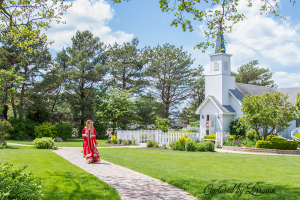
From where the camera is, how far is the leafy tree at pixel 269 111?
17500 mm

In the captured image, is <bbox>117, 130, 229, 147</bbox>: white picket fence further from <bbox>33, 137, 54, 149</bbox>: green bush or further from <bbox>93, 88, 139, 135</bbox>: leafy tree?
<bbox>33, 137, 54, 149</bbox>: green bush

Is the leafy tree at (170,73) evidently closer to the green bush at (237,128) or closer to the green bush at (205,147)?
the green bush at (237,128)

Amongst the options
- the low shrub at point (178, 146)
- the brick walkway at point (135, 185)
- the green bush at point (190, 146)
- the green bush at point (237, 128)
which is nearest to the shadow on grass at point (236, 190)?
the brick walkway at point (135, 185)

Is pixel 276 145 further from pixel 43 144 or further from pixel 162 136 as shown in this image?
pixel 43 144

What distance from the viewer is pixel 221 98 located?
1008 inches

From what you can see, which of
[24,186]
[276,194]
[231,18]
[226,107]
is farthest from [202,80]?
[24,186]

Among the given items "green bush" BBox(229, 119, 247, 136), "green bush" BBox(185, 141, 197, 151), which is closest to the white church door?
"green bush" BBox(229, 119, 247, 136)

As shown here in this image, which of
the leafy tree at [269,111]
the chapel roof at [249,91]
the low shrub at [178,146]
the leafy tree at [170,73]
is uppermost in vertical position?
the leafy tree at [170,73]

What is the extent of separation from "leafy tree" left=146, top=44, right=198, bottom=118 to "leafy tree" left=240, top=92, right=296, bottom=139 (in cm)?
1896

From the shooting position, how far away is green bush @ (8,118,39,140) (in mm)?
24328

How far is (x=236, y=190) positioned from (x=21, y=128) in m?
23.7

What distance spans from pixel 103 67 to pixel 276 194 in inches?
1212

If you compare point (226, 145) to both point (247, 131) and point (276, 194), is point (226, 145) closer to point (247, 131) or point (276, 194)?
point (247, 131)

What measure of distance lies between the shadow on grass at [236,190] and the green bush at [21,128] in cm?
2181
